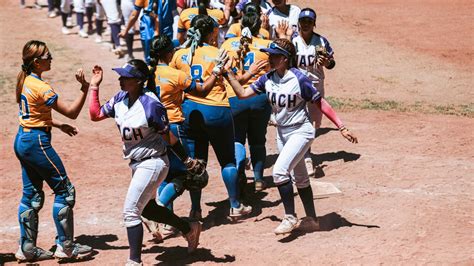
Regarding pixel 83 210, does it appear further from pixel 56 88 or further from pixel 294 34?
pixel 56 88

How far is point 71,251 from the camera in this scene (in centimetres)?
836

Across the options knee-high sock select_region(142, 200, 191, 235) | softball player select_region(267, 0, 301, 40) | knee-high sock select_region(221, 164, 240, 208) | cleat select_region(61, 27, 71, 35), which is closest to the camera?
knee-high sock select_region(142, 200, 191, 235)

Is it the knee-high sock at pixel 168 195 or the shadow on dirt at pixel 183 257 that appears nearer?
the shadow on dirt at pixel 183 257

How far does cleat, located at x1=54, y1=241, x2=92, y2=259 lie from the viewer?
8.33 m

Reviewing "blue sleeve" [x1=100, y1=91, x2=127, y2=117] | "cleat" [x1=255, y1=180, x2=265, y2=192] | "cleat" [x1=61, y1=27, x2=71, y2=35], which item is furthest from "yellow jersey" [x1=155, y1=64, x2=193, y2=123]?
Answer: "cleat" [x1=61, y1=27, x2=71, y2=35]

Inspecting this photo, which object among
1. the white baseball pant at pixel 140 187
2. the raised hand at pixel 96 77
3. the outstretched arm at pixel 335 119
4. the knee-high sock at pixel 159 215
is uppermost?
the raised hand at pixel 96 77

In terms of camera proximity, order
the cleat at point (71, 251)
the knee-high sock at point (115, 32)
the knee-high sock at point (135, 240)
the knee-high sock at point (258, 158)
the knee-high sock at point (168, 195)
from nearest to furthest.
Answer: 1. the knee-high sock at point (135, 240)
2. the cleat at point (71, 251)
3. the knee-high sock at point (168, 195)
4. the knee-high sock at point (258, 158)
5. the knee-high sock at point (115, 32)

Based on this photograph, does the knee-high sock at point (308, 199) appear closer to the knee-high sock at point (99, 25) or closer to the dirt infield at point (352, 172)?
the dirt infield at point (352, 172)

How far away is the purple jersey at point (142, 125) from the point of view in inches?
293

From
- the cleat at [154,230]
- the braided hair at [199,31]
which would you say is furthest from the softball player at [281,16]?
the cleat at [154,230]

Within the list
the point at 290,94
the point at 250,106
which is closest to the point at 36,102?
the point at 290,94

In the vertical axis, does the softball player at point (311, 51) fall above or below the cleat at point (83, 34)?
above

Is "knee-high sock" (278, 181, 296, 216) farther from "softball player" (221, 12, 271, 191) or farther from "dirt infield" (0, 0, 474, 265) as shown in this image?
"softball player" (221, 12, 271, 191)

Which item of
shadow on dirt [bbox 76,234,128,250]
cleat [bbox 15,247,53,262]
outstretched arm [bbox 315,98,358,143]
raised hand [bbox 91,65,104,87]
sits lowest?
shadow on dirt [bbox 76,234,128,250]
